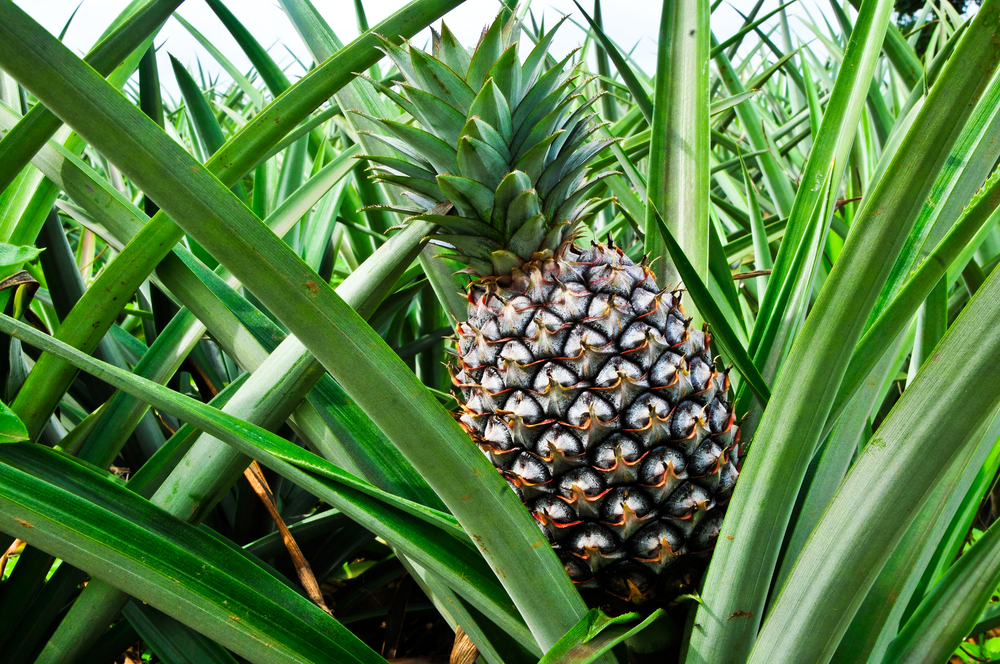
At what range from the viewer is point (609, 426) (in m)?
0.63

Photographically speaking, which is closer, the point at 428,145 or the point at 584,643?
the point at 584,643

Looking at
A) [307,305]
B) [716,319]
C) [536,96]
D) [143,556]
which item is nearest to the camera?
[307,305]

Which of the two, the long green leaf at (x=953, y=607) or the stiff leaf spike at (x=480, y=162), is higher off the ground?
the stiff leaf spike at (x=480, y=162)

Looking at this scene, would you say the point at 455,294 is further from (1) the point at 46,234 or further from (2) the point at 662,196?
(1) the point at 46,234

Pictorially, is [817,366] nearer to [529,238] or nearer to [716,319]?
[716,319]

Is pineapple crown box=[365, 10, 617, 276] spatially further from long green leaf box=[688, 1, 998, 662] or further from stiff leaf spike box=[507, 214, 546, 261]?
long green leaf box=[688, 1, 998, 662]

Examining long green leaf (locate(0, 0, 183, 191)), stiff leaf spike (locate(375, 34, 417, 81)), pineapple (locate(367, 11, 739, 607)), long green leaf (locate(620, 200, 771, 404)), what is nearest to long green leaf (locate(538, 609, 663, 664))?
pineapple (locate(367, 11, 739, 607))

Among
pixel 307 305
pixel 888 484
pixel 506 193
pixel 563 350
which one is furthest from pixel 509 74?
pixel 888 484

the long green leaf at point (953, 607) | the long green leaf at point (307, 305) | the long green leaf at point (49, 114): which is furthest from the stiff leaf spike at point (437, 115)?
the long green leaf at point (953, 607)

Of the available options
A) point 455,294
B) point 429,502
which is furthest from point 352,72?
point 429,502

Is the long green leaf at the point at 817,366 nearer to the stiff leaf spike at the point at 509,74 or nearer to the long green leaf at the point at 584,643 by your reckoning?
the long green leaf at the point at 584,643

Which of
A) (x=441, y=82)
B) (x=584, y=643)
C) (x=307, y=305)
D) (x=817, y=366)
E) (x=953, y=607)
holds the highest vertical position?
(x=441, y=82)

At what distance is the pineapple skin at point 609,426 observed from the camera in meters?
0.63

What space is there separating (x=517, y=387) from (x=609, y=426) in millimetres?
106
